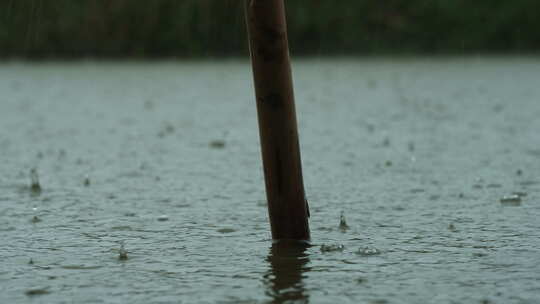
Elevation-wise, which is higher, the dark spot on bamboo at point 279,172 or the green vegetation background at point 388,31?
the green vegetation background at point 388,31

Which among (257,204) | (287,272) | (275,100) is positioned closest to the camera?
(287,272)

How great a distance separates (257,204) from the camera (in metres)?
8.38

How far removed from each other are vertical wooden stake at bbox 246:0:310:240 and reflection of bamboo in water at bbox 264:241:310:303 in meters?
0.29

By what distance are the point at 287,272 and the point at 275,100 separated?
1.05 m

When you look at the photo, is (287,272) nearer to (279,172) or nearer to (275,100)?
(279,172)

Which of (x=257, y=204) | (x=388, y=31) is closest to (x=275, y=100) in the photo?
(x=257, y=204)

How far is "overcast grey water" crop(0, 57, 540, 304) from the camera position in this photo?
5.57 m

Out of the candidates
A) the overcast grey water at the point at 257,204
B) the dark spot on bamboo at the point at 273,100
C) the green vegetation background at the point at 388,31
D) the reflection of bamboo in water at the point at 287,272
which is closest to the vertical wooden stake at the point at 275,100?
the dark spot on bamboo at the point at 273,100

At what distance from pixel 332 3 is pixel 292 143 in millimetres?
36783

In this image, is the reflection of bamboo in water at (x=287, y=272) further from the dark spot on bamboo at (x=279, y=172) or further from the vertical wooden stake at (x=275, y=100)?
the dark spot on bamboo at (x=279, y=172)

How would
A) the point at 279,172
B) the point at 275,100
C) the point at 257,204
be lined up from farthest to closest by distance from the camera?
the point at 257,204 → the point at 279,172 → the point at 275,100

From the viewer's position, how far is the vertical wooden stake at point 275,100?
6.06 metres

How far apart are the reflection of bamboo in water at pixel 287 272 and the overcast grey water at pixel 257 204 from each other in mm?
17

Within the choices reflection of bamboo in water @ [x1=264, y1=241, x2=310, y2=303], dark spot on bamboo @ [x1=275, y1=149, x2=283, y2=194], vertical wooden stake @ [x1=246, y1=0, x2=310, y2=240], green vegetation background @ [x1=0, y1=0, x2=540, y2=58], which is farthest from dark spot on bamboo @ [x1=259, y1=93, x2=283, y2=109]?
green vegetation background @ [x1=0, y1=0, x2=540, y2=58]
